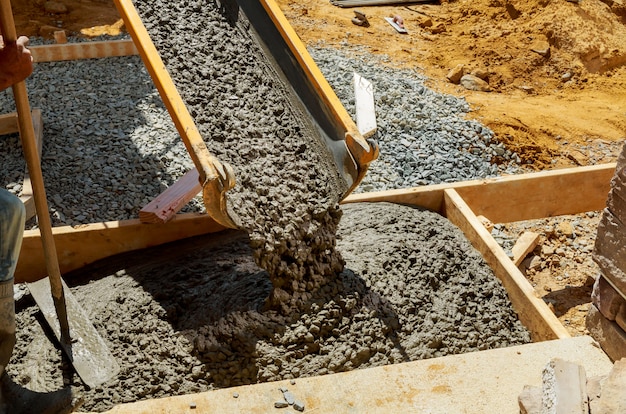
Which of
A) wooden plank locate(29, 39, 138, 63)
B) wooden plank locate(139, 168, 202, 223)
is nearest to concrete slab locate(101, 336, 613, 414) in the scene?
wooden plank locate(139, 168, 202, 223)

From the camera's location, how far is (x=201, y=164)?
117 inches

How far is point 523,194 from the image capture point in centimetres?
425

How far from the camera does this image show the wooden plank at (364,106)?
211 inches

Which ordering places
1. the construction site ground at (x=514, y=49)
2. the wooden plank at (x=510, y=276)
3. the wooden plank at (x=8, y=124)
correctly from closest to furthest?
the wooden plank at (x=510, y=276)
the wooden plank at (x=8, y=124)
the construction site ground at (x=514, y=49)

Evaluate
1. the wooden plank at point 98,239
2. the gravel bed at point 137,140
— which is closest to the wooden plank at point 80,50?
the gravel bed at point 137,140

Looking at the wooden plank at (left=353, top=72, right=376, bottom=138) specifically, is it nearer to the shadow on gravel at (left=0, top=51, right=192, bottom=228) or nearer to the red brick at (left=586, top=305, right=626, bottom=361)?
the shadow on gravel at (left=0, top=51, right=192, bottom=228)

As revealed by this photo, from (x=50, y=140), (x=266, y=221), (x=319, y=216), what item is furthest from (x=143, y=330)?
(x=50, y=140)

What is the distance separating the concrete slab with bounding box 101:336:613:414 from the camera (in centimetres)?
266

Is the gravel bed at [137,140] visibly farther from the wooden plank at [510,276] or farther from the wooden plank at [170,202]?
the wooden plank at [510,276]

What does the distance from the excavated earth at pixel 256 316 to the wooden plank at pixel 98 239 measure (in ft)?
0.22

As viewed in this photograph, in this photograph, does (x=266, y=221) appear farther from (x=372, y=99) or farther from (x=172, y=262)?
(x=372, y=99)

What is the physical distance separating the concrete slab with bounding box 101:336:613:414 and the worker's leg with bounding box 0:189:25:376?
52cm

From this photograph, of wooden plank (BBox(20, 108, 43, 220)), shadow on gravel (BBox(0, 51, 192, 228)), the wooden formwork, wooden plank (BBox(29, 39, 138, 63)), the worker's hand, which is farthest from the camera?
wooden plank (BBox(29, 39, 138, 63))

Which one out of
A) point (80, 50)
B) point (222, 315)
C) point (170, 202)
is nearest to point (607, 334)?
point (222, 315)
